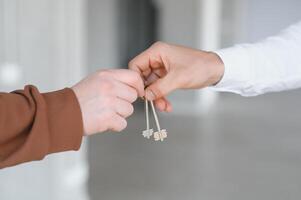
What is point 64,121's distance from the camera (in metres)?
0.87

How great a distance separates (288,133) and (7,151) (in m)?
4.60

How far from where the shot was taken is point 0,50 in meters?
1.93

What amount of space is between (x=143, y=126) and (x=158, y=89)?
4.46 metres

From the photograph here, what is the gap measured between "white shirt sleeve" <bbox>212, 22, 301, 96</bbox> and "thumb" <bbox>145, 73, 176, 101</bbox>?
187mm

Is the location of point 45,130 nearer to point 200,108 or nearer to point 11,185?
point 11,185

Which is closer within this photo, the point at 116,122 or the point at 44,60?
the point at 116,122

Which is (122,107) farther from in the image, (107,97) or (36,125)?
(36,125)

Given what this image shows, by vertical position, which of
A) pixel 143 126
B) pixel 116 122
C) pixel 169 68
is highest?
pixel 169 68

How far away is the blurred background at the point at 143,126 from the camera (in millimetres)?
2145

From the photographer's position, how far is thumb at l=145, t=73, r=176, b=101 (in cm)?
109

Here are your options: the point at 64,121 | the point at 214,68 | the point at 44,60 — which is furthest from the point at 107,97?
the point at 44,60

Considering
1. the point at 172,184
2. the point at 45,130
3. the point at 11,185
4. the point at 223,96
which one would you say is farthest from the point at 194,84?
the point at 223,96

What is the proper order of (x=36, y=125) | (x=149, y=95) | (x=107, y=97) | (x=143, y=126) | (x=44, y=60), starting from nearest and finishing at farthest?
(x=36, y=125), (x=107, y=97), (x=149, y=95), (x=44, y=60), (x=143, y=126)

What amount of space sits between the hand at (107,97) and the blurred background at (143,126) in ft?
3.55
